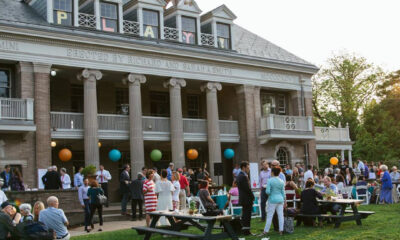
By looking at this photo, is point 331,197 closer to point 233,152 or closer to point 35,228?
point 35,228

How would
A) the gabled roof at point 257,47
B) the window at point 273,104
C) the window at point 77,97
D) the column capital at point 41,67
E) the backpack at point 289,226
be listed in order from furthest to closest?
1. the window at point 273,104
2. the gabled roof at point 257,47
3. the window at point 77,97
4. the column capital at point 41,67
5. the backpack at point 289,226

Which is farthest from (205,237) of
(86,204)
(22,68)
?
(22,68)

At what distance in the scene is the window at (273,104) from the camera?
3183cm

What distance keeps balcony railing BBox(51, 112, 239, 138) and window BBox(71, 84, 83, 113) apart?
99.7 inches

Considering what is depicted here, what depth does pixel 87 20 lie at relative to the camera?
24625 millimetres

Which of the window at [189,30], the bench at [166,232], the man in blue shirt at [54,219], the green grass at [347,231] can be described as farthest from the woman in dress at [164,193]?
the window at [189,30]

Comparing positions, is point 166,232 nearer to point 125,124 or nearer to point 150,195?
point 150,195

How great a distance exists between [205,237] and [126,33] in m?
17.1

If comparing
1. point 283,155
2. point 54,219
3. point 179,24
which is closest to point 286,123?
point 283,155

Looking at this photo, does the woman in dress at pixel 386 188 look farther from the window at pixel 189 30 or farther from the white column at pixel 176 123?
the window at pixel 189 30

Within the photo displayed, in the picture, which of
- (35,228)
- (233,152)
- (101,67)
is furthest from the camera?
(233,152)

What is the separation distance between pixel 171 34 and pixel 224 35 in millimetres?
3855

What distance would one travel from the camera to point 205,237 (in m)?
10.4

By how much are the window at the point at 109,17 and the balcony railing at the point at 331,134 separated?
15978mm
